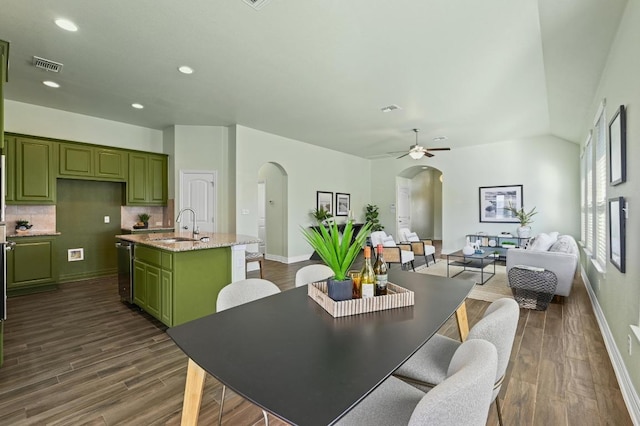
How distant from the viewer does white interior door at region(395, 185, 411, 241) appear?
9211mm

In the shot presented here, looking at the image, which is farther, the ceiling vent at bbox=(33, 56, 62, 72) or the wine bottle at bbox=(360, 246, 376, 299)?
the ceiling vent at bbox=(33, 56, 62, 72)

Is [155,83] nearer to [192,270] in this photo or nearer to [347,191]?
[192,270]

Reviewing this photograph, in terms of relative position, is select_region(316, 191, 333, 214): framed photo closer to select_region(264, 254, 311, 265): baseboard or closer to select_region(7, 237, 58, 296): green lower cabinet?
select_region(264, 254, 311, 265): baseboard

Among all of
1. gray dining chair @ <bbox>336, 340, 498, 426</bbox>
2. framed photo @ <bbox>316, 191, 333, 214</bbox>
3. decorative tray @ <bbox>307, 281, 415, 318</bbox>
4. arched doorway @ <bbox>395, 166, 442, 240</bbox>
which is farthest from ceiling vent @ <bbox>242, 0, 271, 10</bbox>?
arched doorway @ <bbox>395, 166, 442, 240</bbox>

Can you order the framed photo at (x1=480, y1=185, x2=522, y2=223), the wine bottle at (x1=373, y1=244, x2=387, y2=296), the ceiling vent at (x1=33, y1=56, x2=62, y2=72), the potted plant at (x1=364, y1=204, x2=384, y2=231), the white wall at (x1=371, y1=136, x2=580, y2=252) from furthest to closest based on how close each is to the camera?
the potted plant at (x1=364, y1=204, x2=384, y2=231)
the framed photo at (x1=480, y1=185, x2=522, y2=223)
the white wall at (x1=371, y1=136, x2=580, y2=252)
the ceiling vent at (x1=33, y1=56, x2=62, y2=72)
the wine bottle at (x1=373, y1=244, x2=387, y2=296)

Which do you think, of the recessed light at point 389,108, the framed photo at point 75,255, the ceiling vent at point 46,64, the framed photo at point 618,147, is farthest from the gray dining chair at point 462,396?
the framed photo at point 75,255

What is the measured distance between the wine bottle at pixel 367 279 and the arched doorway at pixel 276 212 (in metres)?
5.56

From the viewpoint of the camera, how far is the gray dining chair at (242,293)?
1.69 meters

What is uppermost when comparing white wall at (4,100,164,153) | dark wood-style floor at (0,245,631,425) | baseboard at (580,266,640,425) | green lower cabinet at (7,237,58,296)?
white wall at (4,100,164,153)

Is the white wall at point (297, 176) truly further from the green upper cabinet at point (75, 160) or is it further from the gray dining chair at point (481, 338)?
the gray dining chair at point (481, 338)

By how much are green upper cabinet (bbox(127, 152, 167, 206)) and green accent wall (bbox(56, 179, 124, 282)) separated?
401 millimetres

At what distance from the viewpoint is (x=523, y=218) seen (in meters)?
6.88

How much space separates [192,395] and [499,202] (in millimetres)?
7992

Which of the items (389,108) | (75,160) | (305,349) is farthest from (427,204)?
(305,349)
